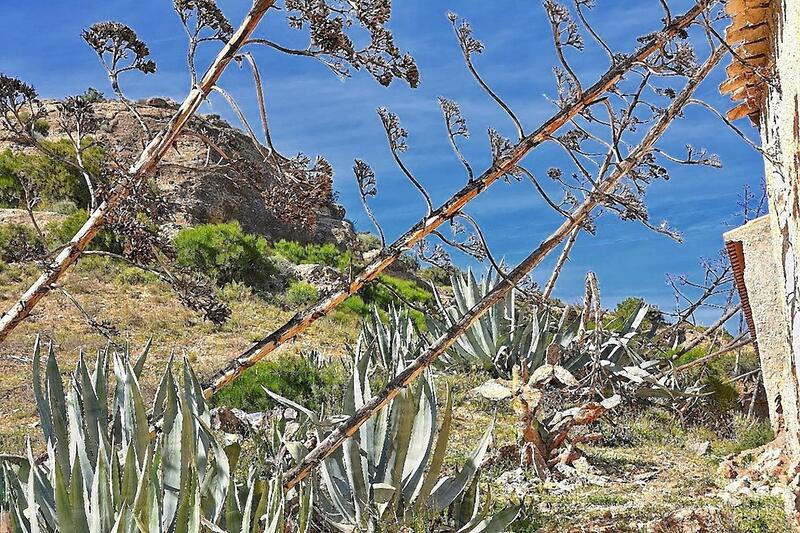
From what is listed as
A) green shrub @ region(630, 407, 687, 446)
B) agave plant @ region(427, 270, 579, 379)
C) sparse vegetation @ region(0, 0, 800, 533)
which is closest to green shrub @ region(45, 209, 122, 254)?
sparse vegetation @ region(0, 0, 800, 533)

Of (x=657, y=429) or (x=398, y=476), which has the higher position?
(x=657, y=429)

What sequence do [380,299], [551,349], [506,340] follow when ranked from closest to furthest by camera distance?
[551,349]
[506,340]
[380,299]

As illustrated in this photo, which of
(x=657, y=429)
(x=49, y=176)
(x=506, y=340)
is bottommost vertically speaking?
(x=657, y=429)

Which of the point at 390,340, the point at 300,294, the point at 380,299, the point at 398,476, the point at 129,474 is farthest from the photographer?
the point at 380,299

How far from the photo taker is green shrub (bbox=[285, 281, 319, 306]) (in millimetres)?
18188

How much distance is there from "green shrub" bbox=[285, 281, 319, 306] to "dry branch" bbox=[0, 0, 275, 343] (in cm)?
1421

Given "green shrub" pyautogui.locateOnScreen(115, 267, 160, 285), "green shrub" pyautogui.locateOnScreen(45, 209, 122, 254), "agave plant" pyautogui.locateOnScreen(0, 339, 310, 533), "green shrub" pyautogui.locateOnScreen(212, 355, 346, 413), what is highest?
"green shrub" pyautogui.locateOnScreen(45, 209, 122, 254)

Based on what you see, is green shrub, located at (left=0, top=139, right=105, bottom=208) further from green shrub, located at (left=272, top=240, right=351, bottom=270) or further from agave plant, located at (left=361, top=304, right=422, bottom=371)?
agave plant, located at (left=361, top=304, right=422, bottom=371)

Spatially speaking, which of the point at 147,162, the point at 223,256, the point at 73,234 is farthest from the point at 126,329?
the point at 147,162

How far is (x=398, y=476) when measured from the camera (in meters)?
3.91

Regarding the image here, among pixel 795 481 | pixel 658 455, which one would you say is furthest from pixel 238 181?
pixel 658 455

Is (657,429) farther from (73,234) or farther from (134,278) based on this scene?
(73,234)

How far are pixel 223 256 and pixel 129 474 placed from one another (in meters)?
17.1

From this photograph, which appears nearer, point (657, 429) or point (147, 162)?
point (147, 162)
